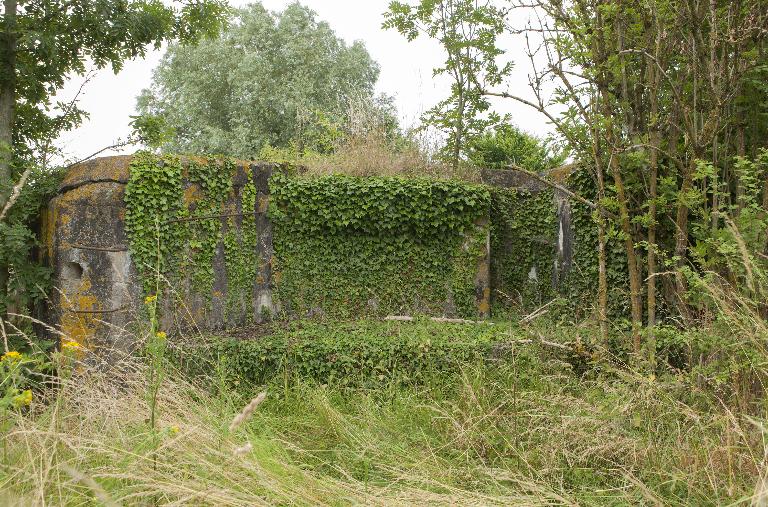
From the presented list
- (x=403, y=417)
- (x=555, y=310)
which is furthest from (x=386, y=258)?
(x=403, y=417)

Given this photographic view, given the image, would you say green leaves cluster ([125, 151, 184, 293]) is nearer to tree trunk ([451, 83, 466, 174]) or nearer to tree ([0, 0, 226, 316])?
tree ([0, 0, 226, 316])

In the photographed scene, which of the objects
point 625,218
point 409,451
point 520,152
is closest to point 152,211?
point 409,451

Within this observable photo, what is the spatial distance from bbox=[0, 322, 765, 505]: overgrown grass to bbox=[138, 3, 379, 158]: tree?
19.2m

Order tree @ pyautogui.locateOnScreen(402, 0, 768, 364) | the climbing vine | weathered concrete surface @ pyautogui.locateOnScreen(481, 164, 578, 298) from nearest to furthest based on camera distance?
tree @ pyautogui.locateOnScreen(402, 0, 768, 364)
weathered concrete surface @ pyautogui.locateOnScreen(481, 164, 578, 298)
the climbing vine

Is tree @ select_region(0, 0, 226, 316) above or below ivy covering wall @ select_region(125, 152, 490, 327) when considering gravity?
above

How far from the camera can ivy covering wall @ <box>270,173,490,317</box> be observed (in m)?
9.49

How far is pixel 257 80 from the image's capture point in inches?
974

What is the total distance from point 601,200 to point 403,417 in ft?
Result: 10.0

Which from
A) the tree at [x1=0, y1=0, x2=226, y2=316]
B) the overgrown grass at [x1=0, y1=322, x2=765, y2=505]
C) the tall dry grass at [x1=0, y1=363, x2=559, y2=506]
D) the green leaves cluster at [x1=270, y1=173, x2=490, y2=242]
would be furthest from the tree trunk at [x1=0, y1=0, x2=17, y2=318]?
the tall dry grass at [x1=0, y1=363, x2=559, y2=506]

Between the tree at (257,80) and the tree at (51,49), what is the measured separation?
47.7 feet

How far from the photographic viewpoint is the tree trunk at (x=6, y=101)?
7.91 m

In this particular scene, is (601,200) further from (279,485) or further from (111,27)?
(111,27)

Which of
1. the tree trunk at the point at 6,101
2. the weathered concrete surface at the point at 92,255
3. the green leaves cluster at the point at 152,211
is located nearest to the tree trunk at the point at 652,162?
the green leaves cluster at the point at 152,211

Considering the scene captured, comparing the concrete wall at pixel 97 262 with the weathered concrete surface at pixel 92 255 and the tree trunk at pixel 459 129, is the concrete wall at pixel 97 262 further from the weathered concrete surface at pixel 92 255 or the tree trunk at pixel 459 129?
the tree trunk at pixel 459 129
